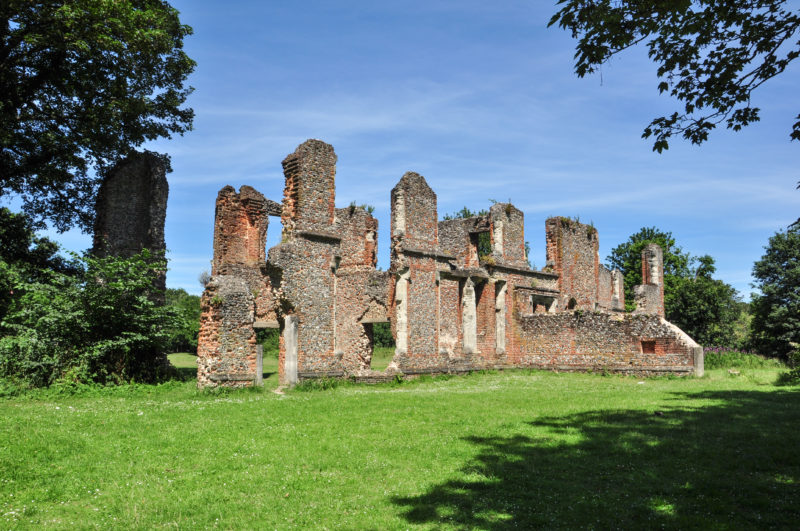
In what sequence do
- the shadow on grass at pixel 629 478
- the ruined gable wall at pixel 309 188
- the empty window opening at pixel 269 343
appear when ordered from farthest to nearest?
1. the empty window opening at pixel 269 343
2. the ruined gable wall at pixel 309 188
3. the shadow on grass at pixel 629 478

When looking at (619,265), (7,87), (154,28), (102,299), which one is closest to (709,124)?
(102,299)

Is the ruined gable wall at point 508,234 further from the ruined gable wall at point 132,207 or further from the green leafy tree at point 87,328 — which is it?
the ruined gable wall at point 132,207

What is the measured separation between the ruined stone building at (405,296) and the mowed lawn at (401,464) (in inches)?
161

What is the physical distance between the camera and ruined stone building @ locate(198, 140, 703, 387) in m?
17.9

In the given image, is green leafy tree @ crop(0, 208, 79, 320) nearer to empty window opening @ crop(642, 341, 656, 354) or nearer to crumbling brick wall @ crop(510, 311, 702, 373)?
crumbling brick wall @ crop(510, 311, 702, 373)

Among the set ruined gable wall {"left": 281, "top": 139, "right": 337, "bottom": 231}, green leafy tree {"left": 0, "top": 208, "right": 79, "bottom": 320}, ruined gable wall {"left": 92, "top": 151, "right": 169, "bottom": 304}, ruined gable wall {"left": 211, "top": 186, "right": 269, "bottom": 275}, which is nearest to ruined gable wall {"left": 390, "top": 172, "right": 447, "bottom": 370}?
ruined gable wall {"left": 281, "top": 139, "right": 337, "bottom": 231}

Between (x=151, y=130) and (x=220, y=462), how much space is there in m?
18.3

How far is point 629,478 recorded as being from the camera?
7371mm

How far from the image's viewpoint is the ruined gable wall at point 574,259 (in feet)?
91.5

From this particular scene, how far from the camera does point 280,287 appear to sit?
58.7 feet

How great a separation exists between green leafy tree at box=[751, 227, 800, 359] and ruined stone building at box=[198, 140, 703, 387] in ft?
27.2

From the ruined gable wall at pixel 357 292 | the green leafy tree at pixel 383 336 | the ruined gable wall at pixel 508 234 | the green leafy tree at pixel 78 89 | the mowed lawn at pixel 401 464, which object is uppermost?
the green leafy tree at pixel 78 89

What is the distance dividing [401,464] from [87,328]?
41.2 feet

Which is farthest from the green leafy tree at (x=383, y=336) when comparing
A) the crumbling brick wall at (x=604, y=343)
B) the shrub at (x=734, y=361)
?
the shrub at (x=734, y=361)
